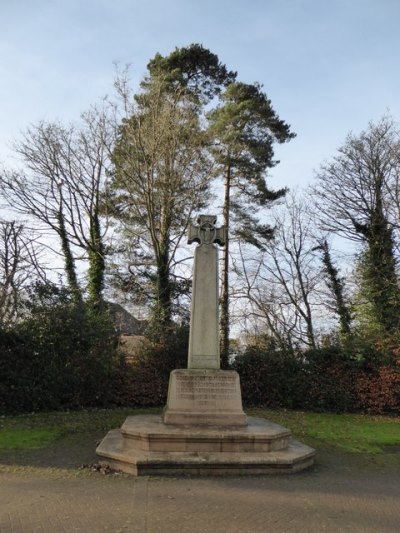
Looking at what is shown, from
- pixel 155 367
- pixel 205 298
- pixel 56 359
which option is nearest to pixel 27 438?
pixel 205 298

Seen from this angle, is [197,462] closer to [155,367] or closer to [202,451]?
[202,451]

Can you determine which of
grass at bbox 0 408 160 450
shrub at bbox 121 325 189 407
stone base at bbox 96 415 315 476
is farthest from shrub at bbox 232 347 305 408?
stone base at bbox 96 415 315 476

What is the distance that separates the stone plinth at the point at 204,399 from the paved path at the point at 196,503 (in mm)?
1793

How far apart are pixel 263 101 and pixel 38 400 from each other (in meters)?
19.3

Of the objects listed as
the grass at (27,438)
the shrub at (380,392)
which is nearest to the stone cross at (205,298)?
the grass at (27,438)

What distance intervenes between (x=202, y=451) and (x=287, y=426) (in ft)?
17.7

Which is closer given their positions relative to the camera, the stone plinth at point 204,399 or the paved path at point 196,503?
the paved path at point 196,503

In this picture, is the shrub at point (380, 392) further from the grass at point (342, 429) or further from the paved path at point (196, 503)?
the paved path at point (196, 503)

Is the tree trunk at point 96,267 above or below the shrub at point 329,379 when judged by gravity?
above

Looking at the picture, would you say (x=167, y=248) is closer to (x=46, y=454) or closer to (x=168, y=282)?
(x=168, y=282)

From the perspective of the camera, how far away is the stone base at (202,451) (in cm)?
756

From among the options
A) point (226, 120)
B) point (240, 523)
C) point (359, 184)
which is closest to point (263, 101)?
point (226, 120)

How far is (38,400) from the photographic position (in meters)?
14.9

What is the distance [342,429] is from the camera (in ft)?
42.5
